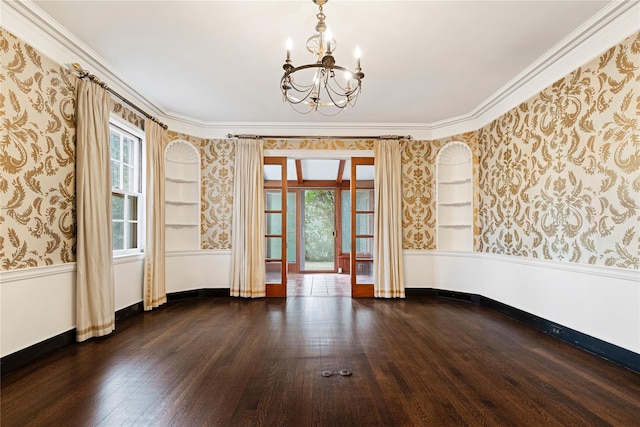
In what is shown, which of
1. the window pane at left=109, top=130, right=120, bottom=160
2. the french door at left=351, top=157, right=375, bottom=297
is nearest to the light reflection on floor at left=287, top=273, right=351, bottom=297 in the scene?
the french door at left=351, top=157, right=375, bottom=297

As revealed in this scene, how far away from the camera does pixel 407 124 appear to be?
541 cm

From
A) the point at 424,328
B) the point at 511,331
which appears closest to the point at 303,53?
the point at 424,328

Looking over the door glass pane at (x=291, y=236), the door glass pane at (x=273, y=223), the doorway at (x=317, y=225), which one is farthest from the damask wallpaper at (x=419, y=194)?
the doorway at (x=317, y=225)

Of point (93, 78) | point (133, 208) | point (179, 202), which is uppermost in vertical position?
point (93, 78)

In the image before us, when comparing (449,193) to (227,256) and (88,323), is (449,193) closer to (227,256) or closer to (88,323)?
(227,256)

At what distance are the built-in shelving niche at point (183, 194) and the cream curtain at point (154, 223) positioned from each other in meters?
0.53

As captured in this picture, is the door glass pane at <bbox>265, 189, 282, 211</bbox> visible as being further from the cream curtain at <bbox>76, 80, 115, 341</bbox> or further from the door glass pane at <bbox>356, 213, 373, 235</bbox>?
the cream curtain at <bbox>76, 80, 115, 341</bbox>

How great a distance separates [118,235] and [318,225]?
17.2 ft

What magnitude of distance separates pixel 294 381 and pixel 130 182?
11.5ft

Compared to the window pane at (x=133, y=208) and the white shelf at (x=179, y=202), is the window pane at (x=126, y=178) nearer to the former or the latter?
the window pane at (x=133, y=208)

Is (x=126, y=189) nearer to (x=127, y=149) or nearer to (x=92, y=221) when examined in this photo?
(x=127, y=149)

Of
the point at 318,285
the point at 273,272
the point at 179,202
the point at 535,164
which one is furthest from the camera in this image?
the point at 318,285

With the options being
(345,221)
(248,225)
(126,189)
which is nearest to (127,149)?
(126,189)

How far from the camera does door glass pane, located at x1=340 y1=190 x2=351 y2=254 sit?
8.14 meters
